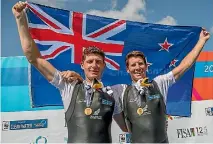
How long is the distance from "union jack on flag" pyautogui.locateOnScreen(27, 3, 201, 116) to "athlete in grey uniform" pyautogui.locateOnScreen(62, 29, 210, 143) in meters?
1.81

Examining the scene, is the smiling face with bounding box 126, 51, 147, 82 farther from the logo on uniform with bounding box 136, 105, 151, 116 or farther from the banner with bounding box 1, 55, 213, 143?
the banner with bounding box 1, 55, 213, 143

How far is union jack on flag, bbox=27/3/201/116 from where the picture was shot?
4.30 m

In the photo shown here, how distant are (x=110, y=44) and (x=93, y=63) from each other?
7.01ft

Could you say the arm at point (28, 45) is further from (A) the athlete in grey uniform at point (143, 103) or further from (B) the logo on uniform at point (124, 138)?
(B) the logo on uniform at point (124, 138)

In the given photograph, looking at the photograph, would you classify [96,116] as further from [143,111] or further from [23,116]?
[23,116]

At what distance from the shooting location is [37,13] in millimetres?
4148

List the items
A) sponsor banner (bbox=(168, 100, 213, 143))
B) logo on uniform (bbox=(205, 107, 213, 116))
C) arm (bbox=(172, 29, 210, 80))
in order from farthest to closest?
logo on uniform (bbox=(205, 107, 213, 116))
sponsor banner (bbox=(168, 100, 213, 143))
arm (bbox=(172, 29, 210, 80))

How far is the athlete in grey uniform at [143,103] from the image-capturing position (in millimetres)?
2559

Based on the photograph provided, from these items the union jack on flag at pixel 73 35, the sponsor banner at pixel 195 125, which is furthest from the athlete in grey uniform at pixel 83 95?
the sponsor banner at pixel 195 125

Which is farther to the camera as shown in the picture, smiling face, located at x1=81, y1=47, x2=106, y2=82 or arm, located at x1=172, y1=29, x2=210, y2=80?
arm, located at x1=172, y1=29, x2=210, y2=80

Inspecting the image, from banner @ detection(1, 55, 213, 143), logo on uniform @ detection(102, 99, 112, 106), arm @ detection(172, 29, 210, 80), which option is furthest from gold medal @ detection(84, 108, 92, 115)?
banner @ detection(1, 55, 213, 143)

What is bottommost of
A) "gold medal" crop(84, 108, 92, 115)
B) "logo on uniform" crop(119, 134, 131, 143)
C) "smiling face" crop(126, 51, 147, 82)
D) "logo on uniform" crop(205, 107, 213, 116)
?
"logo on uniform" crop(119, 134, 131, 143)

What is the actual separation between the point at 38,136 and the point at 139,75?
3.21m

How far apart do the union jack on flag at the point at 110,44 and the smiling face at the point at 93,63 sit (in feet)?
6.10
